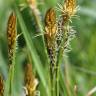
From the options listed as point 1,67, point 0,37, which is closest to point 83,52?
point 0,37

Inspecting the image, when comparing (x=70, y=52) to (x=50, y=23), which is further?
(x=70, y=52)

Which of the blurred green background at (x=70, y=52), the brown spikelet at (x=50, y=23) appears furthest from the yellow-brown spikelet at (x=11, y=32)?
the blurred green background at (x=70, y=52)

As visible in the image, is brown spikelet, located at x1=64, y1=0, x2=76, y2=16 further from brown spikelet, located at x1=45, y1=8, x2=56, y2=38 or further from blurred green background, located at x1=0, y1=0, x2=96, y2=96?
blurred green background, located at x1=0, y1=0, x2=96, y2=96

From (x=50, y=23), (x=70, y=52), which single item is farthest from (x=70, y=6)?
(x=70, y=52)

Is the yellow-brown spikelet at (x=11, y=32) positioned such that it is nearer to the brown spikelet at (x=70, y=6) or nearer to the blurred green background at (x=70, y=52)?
the brown spikelet at (x=70, y=6)

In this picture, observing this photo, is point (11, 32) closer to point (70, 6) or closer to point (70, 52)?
point (70, 6)

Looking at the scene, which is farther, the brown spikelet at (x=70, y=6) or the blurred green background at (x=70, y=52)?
the blurred green background at (x=70, y=52)

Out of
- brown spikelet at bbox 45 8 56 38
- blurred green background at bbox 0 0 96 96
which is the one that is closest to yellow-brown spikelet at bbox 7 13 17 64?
brown spikelet at bbox 45 8 56 38

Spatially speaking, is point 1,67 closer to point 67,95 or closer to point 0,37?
point 0,37
